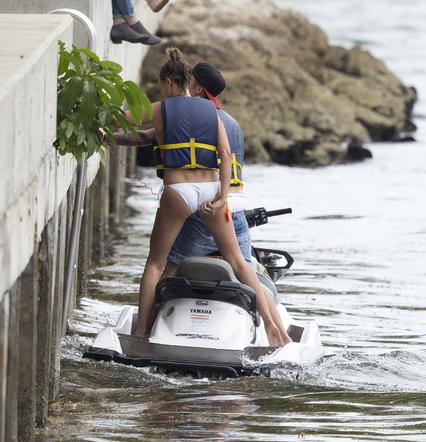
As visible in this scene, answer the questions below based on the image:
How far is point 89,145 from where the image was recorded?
10.1m

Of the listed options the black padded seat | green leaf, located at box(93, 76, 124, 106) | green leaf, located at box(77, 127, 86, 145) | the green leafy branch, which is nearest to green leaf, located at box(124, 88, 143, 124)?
the green leafy branch

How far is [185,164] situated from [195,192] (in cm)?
21

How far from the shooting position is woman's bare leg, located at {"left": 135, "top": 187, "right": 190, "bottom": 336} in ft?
36.1

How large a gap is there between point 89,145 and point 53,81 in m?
0.61

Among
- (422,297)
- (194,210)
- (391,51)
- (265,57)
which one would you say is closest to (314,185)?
(265,57)

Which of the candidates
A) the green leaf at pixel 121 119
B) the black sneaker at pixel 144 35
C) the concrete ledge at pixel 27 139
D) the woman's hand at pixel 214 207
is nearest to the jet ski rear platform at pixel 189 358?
the woman's hand at pixel 214 207

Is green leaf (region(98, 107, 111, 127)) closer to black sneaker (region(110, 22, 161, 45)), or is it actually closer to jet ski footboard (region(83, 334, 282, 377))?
jet ski footboard (region(83, 334, 282, 377))

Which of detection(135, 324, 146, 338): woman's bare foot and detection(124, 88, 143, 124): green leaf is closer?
detection(124, 88, 143, 124): green leaf

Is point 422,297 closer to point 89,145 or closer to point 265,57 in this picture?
point 89,145

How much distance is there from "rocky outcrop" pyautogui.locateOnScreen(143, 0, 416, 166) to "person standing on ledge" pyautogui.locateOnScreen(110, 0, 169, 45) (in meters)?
11.0

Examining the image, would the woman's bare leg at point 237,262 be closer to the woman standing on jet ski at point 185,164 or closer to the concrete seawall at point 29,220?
the woman standing on jet ski at point 185,164

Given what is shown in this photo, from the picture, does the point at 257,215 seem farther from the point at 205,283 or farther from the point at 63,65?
the point at 63,65

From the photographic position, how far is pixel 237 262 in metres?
11.2

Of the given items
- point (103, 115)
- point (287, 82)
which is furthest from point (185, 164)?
point (287, 82)
